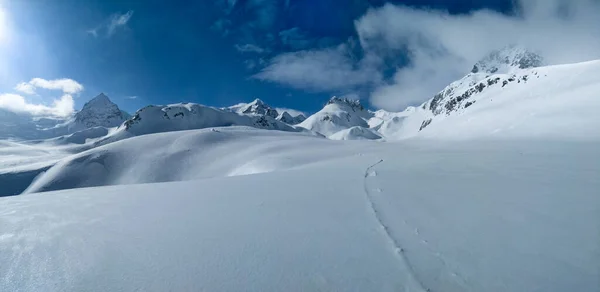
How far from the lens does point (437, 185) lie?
757 cm

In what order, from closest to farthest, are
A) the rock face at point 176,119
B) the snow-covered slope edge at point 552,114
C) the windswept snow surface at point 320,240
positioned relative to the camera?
the windswept snow surface at point 320,240, the snow-covered slope edge at point 552,114, the rock face at point 176,119

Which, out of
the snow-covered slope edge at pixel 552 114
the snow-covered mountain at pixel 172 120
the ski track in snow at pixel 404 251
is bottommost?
the ski track in snow at pixel 404 251

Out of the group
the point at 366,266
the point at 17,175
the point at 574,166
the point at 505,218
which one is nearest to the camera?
the point at 366,266

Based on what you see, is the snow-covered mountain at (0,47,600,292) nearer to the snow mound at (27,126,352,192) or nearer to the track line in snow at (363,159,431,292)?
the track line in snow at (363,159,431,292)

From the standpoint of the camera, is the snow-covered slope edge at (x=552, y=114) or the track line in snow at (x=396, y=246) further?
the snow-covered slope edge at (x=552, y=114)

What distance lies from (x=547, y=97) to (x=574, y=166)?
1112 inches

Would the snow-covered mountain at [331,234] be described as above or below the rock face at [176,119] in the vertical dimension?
below

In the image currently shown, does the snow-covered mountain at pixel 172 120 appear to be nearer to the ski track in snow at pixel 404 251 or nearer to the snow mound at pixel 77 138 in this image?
the snow mound at pixel 77 138

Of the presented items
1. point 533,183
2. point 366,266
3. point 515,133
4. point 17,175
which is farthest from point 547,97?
point 17,175

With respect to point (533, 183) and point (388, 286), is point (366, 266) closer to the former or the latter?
point (388, 286)

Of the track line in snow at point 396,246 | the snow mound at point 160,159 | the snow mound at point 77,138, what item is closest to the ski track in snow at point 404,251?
the track line in snow at point 396,246

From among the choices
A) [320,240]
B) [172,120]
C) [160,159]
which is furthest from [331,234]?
[172,120]

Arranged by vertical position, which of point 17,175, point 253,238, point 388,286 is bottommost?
point 388,286

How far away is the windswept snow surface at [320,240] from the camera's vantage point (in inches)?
128
